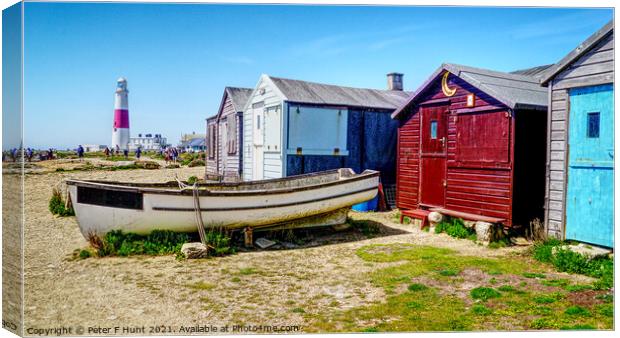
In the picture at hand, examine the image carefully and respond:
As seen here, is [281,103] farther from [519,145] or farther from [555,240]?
[555,240]

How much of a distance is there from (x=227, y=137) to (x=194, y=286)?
561 inches

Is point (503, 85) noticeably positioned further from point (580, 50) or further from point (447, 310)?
point (447, 310)

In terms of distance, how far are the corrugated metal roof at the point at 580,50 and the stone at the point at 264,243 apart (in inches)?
259

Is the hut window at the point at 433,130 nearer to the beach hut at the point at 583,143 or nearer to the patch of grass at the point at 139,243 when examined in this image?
the beach hut at the point at 583,143

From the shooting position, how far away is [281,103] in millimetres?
15289

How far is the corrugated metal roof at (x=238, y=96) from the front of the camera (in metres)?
19.9

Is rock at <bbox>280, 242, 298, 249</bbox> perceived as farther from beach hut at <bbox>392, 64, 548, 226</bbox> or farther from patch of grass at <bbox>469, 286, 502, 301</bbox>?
patch of grass at <bbox>469, 286, 502, 301</bbox>

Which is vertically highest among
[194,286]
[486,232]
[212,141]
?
[212,141]

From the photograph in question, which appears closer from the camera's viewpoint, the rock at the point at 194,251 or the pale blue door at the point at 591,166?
the pale blue door at the point at 591,166

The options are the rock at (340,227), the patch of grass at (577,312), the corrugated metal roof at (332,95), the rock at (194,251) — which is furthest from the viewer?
the corrugated metal roof at (332,95)

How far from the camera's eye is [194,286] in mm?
7184

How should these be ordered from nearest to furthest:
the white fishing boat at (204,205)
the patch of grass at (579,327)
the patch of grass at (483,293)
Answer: the patch of grass at (579,327)
the patch of grass at (483,293)
the white fishing boat at (204,205)

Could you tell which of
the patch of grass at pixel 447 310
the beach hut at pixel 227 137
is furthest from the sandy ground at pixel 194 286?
the beach hut at pixel 227 137

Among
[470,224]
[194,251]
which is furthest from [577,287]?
[194,251]
